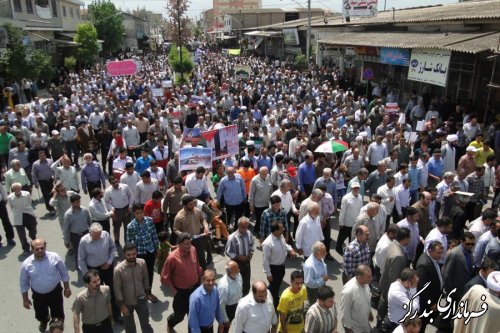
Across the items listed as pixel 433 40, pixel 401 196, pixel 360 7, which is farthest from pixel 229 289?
pixel 360 7

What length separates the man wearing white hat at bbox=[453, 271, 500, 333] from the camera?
14.9ft

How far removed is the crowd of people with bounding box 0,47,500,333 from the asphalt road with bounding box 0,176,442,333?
163mm

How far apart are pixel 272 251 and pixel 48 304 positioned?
10.0 feet

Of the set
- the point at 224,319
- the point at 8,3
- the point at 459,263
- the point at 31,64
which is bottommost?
the point at 224,319

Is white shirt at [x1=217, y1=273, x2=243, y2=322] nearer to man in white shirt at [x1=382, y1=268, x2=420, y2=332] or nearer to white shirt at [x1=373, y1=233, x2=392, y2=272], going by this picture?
man in white shirt at [x1=382, y1=268, x2=420, y2=332]

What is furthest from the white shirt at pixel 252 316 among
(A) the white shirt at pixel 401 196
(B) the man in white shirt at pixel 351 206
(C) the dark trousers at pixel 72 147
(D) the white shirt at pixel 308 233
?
(C) the dark trousers at pixel 72 147

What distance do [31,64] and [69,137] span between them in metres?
12.4

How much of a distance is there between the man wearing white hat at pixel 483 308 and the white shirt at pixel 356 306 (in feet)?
3.45

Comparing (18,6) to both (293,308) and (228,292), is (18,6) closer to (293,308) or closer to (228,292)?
(228,292)

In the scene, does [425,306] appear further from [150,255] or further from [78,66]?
[78,66]

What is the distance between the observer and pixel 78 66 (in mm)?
39594

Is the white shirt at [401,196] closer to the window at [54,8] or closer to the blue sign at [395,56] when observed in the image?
the blue sign at [395,56]

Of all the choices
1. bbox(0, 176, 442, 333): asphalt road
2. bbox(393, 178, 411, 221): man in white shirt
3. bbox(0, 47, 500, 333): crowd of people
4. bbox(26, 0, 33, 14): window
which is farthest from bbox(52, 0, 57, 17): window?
bbox(393, 178, 411, 221): man in white shirt

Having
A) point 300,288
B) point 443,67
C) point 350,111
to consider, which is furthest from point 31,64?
point 300,288
